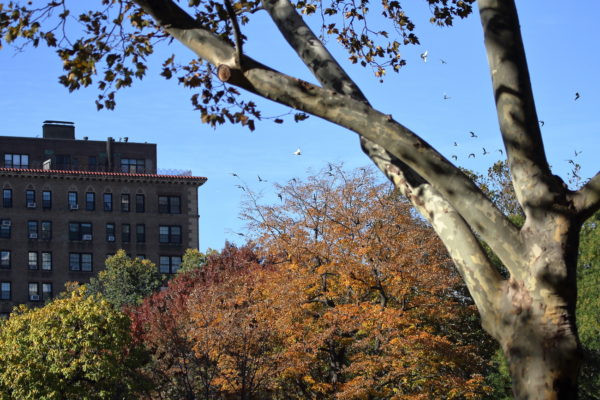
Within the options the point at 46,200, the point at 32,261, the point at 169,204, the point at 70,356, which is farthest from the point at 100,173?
the point at 70,356

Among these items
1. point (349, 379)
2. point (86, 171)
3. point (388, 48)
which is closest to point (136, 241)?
point (86, 171)

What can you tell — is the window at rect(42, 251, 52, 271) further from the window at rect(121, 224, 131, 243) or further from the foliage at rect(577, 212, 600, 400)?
the foliage at rect(577, 212, 600, 400)

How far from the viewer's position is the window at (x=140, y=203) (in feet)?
340

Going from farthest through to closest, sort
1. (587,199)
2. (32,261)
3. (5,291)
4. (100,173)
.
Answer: (100,173), (32,261), (5,291), (587,199)

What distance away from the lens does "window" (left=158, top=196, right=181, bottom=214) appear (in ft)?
342

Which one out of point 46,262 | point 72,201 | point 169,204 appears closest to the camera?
point 46,262

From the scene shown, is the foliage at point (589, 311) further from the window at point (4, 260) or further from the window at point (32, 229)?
the window at point (32, 229)

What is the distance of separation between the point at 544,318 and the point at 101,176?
98705 millimetres

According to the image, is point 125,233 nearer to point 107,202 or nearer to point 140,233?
point 140,233

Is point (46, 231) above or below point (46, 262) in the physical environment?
above

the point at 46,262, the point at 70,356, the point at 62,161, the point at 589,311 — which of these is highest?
the point at 62,161

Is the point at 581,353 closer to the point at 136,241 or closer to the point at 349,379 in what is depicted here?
the point at 349,379

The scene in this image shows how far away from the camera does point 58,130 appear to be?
109750 millimetres

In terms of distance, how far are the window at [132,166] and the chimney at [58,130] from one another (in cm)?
695
